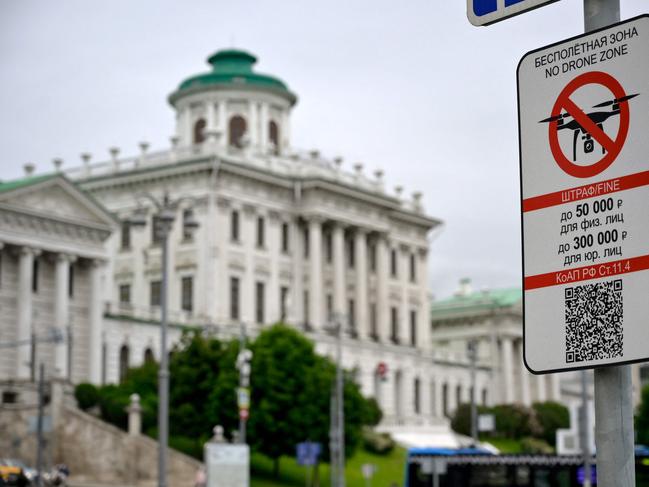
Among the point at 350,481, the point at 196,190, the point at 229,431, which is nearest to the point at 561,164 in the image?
the point at 229,431

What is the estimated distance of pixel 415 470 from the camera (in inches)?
2156

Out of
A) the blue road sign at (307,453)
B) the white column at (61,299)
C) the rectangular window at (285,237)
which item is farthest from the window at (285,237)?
the blue road sign at (307,453)

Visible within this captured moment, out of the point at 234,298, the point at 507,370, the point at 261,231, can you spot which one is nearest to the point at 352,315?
the point at 261,231

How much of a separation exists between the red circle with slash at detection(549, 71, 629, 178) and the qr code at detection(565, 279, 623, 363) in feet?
1.29

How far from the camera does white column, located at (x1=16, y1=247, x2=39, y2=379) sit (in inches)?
3034

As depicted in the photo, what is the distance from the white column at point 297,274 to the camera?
10281 centimetres

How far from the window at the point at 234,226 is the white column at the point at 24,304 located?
2260 centimetres

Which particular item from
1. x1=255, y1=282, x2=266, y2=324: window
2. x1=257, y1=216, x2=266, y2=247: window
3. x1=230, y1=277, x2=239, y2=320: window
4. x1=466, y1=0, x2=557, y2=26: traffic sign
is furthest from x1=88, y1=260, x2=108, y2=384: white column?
x1=466, y1=0, x2=557, y2=26: traffic sign

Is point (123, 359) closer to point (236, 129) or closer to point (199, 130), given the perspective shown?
point (236, 129)

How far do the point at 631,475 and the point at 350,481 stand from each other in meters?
73.1

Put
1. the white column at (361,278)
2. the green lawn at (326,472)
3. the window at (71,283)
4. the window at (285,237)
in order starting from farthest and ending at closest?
the white column at (361,278) → the window at (285,237) → the window at (71,283) → the green lawn at (326,472)

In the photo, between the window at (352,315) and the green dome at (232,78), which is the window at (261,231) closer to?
the window at (352,315)

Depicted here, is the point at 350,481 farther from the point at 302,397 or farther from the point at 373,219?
the point at 373,219

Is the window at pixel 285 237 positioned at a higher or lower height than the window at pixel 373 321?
higher
